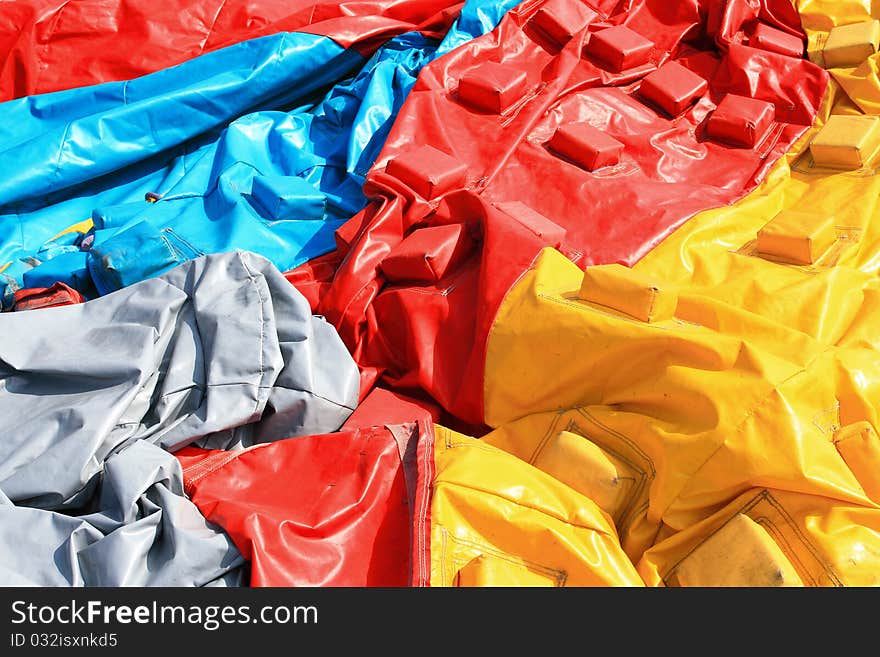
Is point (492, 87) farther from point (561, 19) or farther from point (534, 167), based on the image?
point (561, 19)

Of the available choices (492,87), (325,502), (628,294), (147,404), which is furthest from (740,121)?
(147,404)

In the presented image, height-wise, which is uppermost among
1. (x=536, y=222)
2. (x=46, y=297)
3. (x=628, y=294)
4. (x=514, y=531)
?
(x=628, y=294)

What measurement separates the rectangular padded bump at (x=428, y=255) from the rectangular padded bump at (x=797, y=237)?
934mm

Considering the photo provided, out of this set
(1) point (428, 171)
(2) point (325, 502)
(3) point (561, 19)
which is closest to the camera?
(2) point (325, 502)

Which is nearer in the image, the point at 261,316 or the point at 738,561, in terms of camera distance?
the point at 738,561

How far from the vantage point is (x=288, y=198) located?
304cm

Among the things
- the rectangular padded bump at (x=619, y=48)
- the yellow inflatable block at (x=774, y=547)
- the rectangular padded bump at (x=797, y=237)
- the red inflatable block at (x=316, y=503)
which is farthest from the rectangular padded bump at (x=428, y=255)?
the rectangular padded bump at (x=619, y=48)

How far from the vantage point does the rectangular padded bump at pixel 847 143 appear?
3.04m

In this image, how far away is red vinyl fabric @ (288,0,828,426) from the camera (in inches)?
101

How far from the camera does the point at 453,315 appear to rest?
8.41 feet

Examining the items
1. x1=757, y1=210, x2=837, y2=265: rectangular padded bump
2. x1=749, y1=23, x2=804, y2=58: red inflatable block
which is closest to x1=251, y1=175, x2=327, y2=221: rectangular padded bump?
x1=757, y1=210, x2=837, y2=265: rectangular padded bump

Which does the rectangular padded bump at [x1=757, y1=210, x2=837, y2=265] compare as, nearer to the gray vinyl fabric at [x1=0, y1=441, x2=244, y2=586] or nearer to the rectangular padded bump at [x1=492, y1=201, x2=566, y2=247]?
the rectangular padded bump at [x1=492, y1=201, x2=566, y2=247]

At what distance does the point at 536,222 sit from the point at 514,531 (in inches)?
42.9
